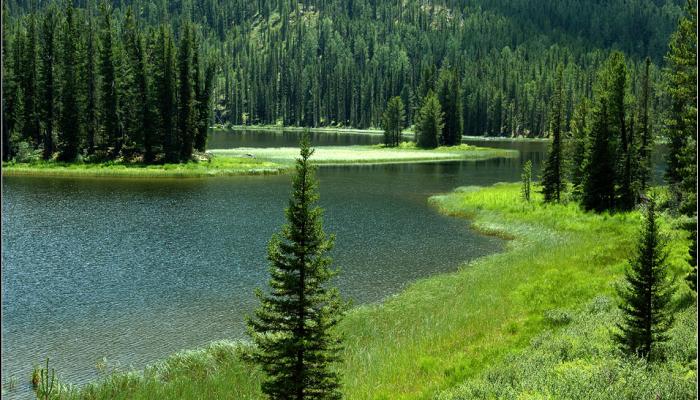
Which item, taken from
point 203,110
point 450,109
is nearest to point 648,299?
point 203,110

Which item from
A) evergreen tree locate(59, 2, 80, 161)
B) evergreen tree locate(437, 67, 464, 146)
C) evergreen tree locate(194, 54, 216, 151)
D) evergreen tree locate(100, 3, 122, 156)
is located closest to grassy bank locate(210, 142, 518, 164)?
evergreen tree locate(437, 67, 464, 146)

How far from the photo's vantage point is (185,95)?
327 ft

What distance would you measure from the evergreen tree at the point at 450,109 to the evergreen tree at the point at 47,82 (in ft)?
302

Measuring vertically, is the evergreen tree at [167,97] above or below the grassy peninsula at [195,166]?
above

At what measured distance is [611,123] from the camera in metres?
56.2

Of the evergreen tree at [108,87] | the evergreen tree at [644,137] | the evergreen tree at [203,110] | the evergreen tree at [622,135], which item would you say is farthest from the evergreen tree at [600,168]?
the evergreen tree at [108,87]

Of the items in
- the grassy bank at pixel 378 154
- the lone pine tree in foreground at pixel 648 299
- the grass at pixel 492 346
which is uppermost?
the grassy bank at pixel 378 154

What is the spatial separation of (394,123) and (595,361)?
13823cm

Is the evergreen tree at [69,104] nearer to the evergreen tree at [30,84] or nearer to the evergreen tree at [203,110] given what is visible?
the evergreen tree at [30,84]

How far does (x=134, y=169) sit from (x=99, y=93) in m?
17.7

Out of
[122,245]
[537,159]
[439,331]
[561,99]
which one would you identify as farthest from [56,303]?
[537,159]

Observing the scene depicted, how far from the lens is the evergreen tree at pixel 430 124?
149 metres

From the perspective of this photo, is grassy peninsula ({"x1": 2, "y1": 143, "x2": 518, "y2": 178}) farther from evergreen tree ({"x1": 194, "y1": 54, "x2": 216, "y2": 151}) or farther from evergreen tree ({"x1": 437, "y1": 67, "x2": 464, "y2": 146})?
evergreen tree ({"x1": 437, "y1": 67, "x2": 464, "y2": 146})

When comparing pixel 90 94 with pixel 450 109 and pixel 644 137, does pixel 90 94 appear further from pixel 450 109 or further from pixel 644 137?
pixel 450 109
